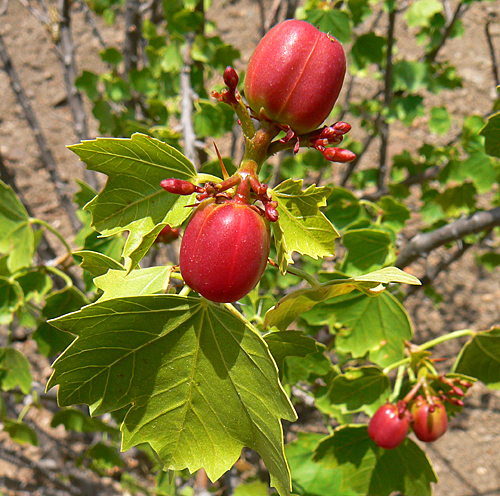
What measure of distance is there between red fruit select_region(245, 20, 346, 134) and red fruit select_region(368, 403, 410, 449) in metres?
0.68

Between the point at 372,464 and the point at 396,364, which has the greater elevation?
the point at 396,364

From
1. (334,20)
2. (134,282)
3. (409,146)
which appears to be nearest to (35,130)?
(334,20)

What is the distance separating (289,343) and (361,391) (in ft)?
1.66

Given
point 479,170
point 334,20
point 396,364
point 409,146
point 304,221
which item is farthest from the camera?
point 409,146

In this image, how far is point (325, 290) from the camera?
1.79ft

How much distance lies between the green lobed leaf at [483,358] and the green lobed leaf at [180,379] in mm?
642

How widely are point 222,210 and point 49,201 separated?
266 centimetres

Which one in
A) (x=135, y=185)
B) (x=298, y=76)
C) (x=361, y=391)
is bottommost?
(x=361, y=391)

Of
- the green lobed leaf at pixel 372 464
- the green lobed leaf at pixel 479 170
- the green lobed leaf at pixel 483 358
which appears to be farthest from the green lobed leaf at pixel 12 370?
the green lobed leaf at pixel 479 170

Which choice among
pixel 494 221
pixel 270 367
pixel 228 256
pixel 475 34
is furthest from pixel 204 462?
pixel 475 34

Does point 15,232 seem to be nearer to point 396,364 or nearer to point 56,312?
point 56,312

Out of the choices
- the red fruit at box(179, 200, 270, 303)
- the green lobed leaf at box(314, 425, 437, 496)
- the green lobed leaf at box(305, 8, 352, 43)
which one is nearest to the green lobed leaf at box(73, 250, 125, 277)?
the red fruit at box(179, 200, 270, 303)

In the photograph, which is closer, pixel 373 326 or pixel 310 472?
pixel 373 326

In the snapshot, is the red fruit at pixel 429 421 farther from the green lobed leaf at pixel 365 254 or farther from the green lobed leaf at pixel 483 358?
the green lobed leaf at pixel 365 254
